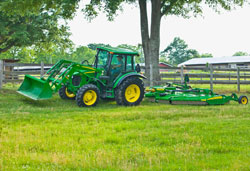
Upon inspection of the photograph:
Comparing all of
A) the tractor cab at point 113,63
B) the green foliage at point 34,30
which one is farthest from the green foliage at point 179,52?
the tractor cab at point 113,63

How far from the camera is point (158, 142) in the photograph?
16.7 ft

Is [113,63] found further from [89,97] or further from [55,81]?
[55,81]

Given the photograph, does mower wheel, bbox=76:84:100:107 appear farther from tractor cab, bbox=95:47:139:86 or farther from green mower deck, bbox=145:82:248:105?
green mower deck, bbox=145:82:248:105

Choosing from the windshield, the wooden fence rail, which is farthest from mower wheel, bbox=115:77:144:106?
the wooden fence rail

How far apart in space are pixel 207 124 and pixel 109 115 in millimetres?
2690

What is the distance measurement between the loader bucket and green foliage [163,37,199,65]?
310 ft

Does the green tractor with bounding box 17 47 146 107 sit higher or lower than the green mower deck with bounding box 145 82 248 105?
higher

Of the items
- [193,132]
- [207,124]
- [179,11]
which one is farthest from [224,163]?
[179,11]

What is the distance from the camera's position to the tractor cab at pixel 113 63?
10.6m

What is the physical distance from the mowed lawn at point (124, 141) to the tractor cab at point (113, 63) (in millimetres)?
2798

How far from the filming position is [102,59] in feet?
36.1

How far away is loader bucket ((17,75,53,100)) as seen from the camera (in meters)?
9.59

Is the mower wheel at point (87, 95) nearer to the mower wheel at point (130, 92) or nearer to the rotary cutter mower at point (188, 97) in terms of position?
the mower wheel at point (130, 92)

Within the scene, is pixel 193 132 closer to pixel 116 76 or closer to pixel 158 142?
pixel 158 142
